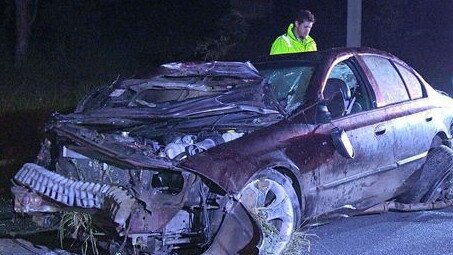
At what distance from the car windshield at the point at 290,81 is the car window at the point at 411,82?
1.20 m

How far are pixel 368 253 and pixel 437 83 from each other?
9799 millimetres

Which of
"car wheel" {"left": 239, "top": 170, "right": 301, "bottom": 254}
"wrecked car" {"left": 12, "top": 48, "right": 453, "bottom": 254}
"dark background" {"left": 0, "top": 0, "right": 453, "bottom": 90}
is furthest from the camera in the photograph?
"dark background" {"left": 0, "top": 0, "right": 453, "bottom": 90}

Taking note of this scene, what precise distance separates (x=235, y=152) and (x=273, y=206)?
1.74 feet

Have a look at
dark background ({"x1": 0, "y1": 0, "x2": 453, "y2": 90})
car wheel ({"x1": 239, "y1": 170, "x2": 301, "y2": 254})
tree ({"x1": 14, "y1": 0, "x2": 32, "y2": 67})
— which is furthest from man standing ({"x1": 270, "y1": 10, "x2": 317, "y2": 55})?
tree ({"x1": 14, "y1": 0, "x2": 32, "y2": 67})

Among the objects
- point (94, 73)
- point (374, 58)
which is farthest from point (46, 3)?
point (374, 58)

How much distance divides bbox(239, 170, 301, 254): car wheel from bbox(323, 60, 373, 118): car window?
99 centimetres

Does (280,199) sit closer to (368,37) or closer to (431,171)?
(431,171)

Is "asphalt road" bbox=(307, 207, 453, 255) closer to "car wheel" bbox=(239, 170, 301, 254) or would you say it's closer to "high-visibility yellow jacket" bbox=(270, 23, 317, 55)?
"car wheel" bbox=(239, 170, 301, 254)

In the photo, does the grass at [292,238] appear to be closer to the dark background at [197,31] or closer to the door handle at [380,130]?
the door handle at [380,130]

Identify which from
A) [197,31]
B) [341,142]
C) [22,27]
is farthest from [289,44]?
[197,31]

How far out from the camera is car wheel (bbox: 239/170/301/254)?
5.03m

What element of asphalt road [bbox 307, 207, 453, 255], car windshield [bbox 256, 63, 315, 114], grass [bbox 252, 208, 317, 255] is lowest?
asphalt road [bbox 307, 207, 453, 255]

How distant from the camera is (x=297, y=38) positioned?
812 cm

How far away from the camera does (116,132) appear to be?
539 cm
